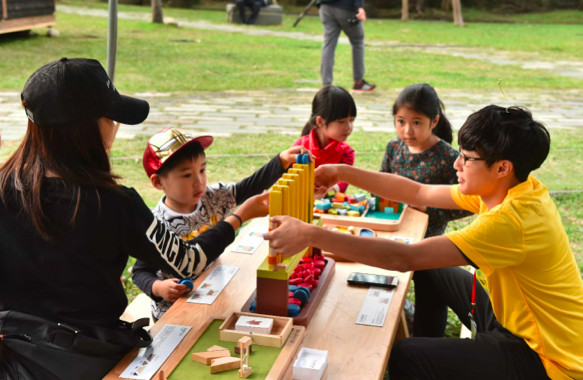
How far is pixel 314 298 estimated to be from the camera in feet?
8.42

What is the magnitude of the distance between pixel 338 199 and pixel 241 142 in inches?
160

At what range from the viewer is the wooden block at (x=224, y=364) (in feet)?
6.66

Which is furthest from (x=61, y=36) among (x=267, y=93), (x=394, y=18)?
(x=394, y=18)

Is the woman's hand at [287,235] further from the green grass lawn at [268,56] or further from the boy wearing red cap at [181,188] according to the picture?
the green grass lawn at [268,56]

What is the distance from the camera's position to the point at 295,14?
86.7 feet

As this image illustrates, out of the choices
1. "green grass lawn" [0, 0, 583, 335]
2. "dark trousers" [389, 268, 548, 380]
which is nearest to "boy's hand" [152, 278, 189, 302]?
"dark trousers" [389, 268, 548, 380]

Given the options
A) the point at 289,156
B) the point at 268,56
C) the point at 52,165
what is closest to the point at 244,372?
the point at 52,165

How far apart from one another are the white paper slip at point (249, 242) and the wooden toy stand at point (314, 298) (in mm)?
436

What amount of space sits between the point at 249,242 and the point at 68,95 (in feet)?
4.57

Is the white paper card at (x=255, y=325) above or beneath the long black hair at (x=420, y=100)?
beneath

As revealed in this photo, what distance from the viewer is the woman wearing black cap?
6.64 ft

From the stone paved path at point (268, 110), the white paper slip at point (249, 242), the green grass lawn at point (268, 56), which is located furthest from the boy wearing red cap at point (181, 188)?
the green grass lawn at point (268, 56)

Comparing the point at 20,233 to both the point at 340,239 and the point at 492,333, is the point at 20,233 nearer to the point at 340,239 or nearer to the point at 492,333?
the point at 340,239

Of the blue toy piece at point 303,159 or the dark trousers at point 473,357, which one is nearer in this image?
the dark trousers at point 473,357
